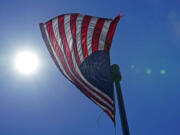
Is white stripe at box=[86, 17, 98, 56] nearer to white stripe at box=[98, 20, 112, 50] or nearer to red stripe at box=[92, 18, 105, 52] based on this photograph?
red stripe at box=[92, 18, 105, 52]

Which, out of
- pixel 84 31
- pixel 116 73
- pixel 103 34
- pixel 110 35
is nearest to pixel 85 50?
pixel 84 31

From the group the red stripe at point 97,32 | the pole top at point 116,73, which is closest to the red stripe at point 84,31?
the red stripe at point 97,32

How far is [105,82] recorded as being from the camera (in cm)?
735

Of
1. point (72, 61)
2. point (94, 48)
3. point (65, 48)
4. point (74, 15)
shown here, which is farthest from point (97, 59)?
point (74, 15)

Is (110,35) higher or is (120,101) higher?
(110,35)

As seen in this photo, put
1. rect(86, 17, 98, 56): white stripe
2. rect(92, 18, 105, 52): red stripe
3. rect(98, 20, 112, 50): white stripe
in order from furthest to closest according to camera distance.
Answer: rect(86, 17, 98, 56): white stripe, rect(92, 18, 105, 52): red stripe, rect(98, 20, 112, 50): white stripe

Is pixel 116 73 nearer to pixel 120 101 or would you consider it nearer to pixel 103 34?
pixel 120 101

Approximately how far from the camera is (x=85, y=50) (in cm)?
877

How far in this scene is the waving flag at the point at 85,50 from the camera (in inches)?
295

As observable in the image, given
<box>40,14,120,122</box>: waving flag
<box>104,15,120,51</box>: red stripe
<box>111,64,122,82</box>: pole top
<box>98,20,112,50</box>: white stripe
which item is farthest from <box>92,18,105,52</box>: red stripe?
<box>111,64,122,82</box>: pole top

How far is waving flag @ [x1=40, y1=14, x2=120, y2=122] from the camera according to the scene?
295 inches

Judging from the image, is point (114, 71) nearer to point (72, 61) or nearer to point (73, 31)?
point (72, 61)

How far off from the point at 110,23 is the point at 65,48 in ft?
8.09

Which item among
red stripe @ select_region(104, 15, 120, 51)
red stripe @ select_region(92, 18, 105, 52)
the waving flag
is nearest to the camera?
the waving flag
